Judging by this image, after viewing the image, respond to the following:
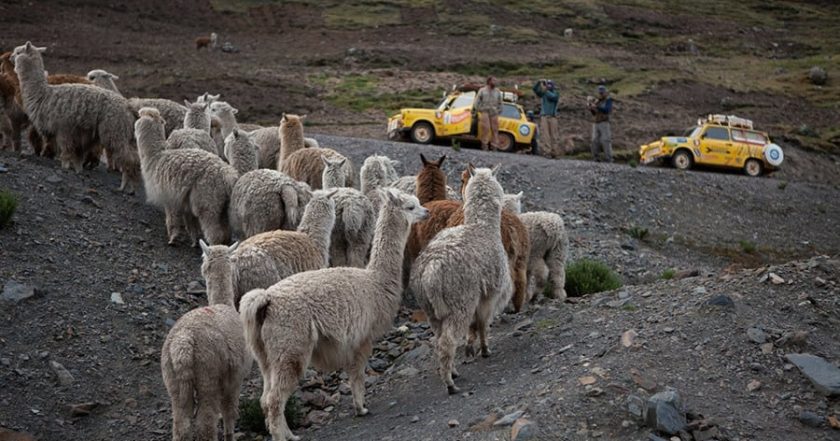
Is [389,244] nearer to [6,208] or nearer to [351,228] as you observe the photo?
[351,228]

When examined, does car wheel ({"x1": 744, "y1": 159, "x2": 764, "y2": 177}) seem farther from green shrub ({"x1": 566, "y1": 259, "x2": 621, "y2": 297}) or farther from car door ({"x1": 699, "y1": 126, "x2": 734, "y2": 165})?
green shrub ({"x1": 566, "y1": 259, "x2": 621, "y2": 297})

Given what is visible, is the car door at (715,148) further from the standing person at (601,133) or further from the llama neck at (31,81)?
the llama neck at (31,81)

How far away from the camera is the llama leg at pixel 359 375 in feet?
30.5

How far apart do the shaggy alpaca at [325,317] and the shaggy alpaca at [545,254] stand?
397 cm

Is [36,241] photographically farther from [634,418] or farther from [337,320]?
[634,418]

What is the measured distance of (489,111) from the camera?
26.7 m

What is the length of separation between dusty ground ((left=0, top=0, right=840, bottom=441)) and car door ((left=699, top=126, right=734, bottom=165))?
1700 millimetres

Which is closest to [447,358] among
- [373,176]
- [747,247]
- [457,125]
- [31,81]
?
[373,176]

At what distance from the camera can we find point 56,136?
51.9 ft

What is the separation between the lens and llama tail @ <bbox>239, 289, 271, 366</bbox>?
846 centimetres

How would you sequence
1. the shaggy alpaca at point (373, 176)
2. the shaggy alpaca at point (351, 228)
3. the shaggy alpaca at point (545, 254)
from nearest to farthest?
the shaggy alpaca at point (351, 228)
the shaggy alpaca at point (545, 254)
the shaggy alpaca at point (373, 176)

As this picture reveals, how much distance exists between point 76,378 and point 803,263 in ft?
27.3

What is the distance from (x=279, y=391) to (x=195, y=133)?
27.1 ft

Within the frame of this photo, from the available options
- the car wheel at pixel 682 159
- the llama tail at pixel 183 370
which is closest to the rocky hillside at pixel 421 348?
the llama tail at pixel 183 370
